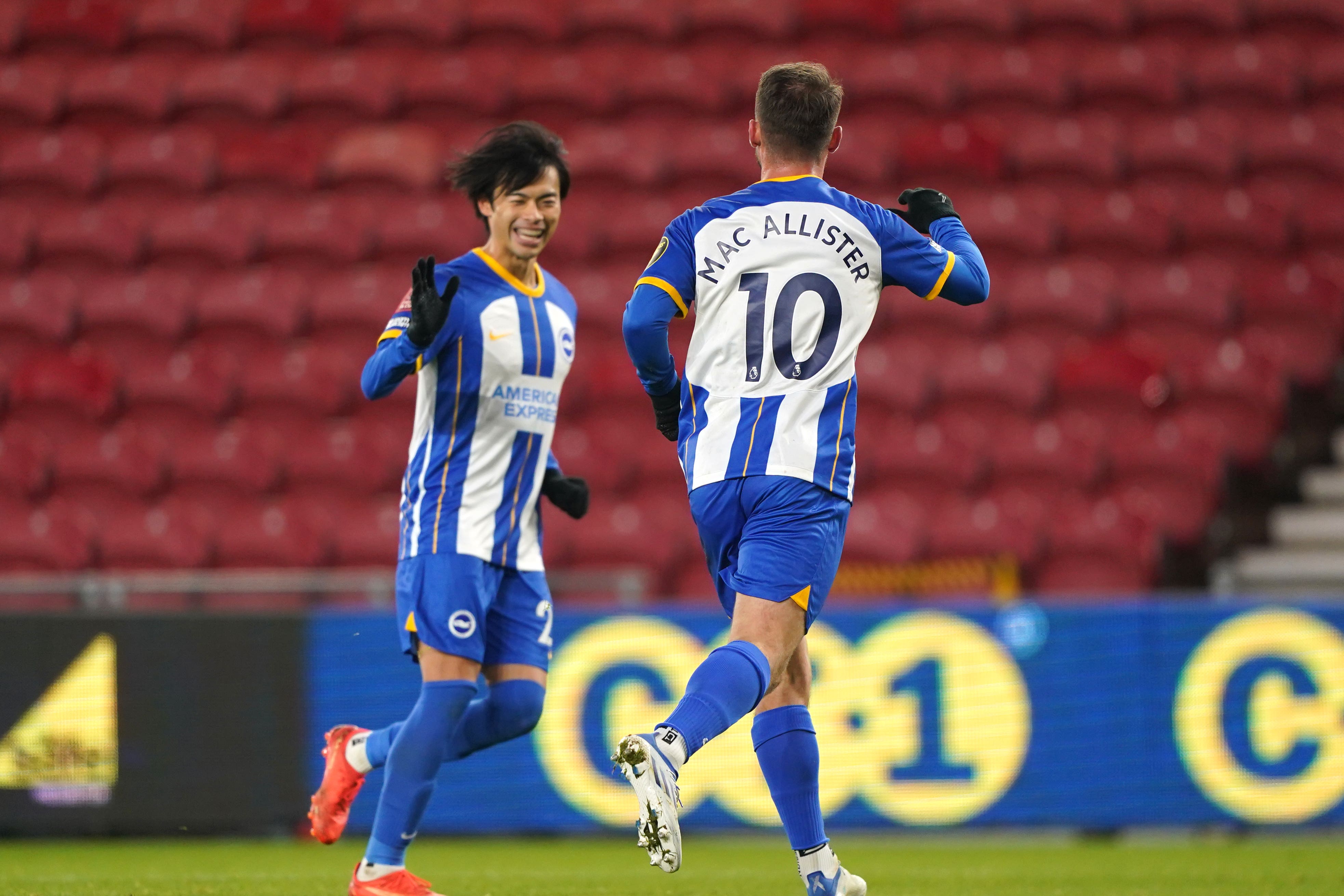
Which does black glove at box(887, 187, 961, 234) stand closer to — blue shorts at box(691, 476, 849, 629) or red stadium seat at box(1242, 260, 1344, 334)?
blue shorts at box(691, 476, 849, 629)

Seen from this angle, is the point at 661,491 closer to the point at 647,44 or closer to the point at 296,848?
the point at 296,848

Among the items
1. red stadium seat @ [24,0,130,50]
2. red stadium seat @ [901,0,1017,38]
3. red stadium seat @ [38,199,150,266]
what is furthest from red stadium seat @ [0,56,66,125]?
red stadium seat @ [901,0,1017,38]

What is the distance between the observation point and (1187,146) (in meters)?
10.8

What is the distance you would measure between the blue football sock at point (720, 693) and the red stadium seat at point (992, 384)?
6296 millimetres

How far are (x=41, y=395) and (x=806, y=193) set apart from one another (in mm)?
7677

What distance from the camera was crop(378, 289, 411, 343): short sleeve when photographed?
13.2ft

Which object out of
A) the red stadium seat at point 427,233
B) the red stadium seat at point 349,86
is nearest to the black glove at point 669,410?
the red stadium seat at point 427,233

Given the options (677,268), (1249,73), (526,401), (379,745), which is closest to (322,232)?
(526,401)

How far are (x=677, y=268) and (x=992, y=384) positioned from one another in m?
6.19

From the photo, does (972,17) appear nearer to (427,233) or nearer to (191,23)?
(427,233)

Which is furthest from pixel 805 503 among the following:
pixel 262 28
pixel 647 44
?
pixel 262 28

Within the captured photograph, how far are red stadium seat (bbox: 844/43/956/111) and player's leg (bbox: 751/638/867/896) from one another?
8.35 metres

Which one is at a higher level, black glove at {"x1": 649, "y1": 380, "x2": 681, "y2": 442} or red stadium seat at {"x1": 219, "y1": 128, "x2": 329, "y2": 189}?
red stadium seat at {"x1": 219, "y1": 128, "x2": 329, "y2": 189}

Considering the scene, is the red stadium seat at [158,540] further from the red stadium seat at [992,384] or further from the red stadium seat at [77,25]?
the red stadium seat at [77,25]
